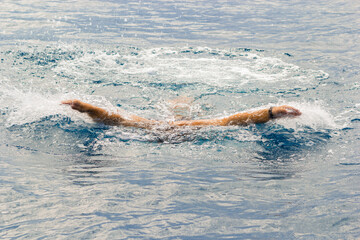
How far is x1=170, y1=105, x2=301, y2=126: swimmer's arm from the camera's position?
501 cm

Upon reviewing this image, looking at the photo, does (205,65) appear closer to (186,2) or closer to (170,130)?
(170,130)

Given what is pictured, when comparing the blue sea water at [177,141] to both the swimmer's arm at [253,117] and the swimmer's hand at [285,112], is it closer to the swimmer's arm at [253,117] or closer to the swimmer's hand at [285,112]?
the swimmer's arm at [253,117]

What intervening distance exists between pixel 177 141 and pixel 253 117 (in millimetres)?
1127

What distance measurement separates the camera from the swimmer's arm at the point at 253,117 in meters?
5.01

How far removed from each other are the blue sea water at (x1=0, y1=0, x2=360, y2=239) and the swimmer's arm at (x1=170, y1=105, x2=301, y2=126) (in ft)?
0.41

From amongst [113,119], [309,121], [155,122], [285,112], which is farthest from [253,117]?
[113,119]

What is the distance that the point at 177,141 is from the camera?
530 centimetres

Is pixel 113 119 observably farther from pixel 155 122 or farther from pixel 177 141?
pixel 177 141

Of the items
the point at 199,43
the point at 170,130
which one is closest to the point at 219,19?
the point at 199,43

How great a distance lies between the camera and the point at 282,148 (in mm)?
5172

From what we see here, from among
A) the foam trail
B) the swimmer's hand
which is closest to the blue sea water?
the foam trail

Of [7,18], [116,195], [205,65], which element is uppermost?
[7,18]

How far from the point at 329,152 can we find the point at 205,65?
4866 mm

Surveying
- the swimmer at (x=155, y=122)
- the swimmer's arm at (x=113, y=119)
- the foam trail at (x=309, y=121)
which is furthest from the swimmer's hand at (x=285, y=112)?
the swimmer's arm at (x=113, y=119)
